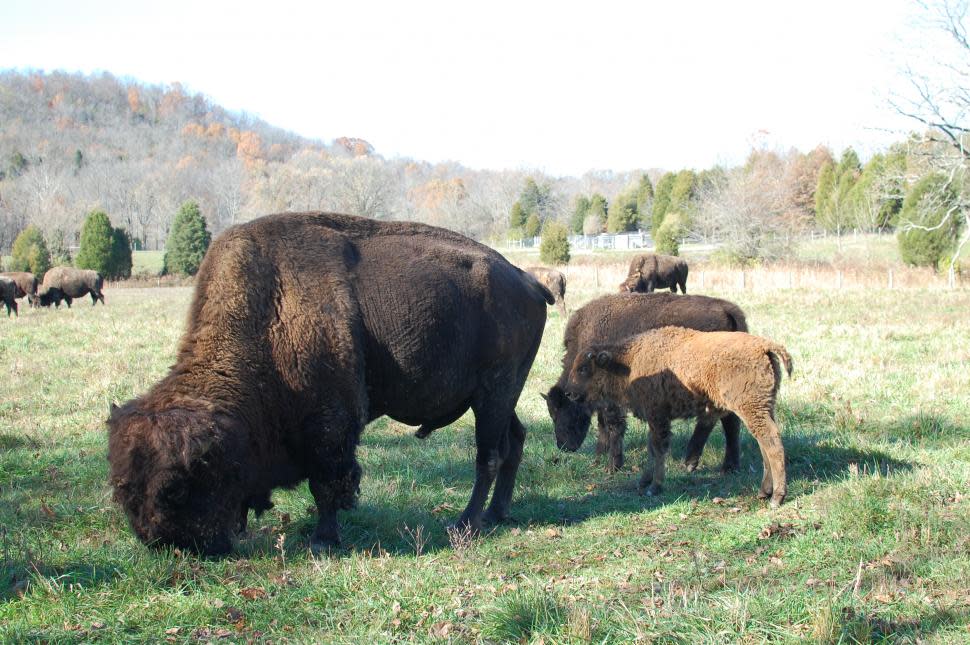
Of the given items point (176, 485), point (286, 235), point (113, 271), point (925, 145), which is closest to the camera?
point (176, 485)

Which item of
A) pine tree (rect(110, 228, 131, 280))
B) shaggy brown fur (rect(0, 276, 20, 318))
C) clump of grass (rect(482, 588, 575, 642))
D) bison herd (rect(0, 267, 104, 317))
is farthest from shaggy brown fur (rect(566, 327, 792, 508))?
pine tree (rect(110, 228, 131, 280))

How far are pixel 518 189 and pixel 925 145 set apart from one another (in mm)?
91095

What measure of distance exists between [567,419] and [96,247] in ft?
187

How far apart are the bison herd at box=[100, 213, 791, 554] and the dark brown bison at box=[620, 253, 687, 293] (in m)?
27.0

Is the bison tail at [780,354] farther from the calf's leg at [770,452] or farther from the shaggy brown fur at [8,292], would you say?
the shaggy brown fur at [8,292]

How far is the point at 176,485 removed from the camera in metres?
5.03

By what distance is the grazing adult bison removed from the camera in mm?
5160

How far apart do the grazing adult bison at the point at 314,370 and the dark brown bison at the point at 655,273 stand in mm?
27670

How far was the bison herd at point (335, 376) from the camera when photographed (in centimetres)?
520

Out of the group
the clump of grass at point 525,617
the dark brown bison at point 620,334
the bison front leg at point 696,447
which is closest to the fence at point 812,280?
the dark brown bison at point 620,334

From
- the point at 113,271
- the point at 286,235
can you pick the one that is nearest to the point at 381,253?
the point at 286,235

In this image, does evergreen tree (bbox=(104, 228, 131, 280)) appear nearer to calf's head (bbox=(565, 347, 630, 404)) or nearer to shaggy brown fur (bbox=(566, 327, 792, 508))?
calf's head (bbox=(565, 347, 630, 404))

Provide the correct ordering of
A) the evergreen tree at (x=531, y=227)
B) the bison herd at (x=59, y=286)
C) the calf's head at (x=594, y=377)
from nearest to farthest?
1. the calf's head at (x=594, y=377)
2. the bison herd at (x=59, y=286)
3. the evergreen tree at (x=531, y=227)

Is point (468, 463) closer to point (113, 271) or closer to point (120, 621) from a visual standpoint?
point (120, 621)
